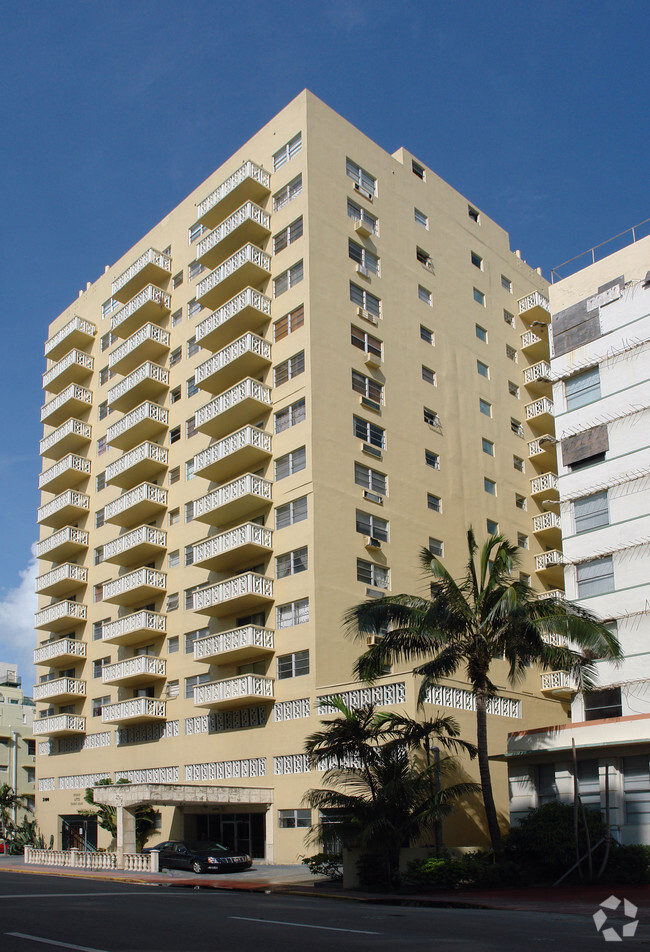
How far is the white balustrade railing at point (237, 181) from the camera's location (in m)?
44.1

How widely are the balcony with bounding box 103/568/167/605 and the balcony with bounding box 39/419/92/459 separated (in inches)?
482

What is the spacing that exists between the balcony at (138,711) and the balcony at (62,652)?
7964 mm

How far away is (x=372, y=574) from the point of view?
3838 cm

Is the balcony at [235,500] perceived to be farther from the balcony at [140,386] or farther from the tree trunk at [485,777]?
the tree trunk at [485,777]

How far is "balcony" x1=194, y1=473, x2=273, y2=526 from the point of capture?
38.7 metres

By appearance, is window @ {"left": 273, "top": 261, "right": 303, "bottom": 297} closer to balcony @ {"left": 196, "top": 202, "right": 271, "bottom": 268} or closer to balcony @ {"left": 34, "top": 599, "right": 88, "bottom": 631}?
balcony @ {"left": 196, "top": 202, "right": 271, "bottom": 268}

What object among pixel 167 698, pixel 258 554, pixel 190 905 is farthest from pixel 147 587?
pixel 190 905

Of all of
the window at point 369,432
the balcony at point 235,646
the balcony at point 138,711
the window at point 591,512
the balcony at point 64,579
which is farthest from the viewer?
the balcony at point 64,579

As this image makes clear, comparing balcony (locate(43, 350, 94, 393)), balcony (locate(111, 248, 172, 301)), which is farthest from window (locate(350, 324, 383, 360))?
balcony (locate(43, 350, 94, 393))

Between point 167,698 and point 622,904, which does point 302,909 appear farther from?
point 167,698

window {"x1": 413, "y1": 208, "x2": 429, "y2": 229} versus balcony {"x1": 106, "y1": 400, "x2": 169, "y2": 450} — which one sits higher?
window {"x1": 413, "y1": 208, "x2": 429, "y2": 229}

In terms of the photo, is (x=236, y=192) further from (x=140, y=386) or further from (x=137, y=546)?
(x=137, y=546)

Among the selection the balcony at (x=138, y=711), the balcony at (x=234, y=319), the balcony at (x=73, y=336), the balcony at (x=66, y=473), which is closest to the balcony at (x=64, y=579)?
the balcony at (x=66, y=473)

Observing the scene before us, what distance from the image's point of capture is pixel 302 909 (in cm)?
1930
